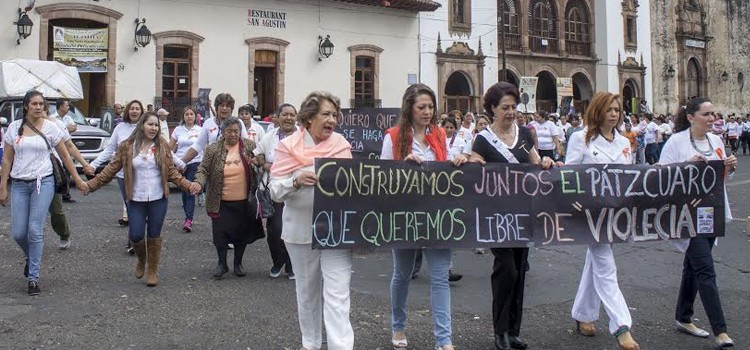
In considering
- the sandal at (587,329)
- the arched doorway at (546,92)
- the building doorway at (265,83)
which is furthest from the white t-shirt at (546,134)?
the arched doorway at (546,92)

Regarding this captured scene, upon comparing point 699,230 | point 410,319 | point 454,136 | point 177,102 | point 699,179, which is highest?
point 177,102

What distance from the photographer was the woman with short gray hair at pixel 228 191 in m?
7.59

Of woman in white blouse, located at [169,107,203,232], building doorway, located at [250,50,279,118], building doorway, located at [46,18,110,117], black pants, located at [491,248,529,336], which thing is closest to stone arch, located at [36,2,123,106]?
building doorway, located at [46,18,110,117]

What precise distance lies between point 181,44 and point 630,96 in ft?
86.2

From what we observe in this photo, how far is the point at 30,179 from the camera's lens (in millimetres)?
6832

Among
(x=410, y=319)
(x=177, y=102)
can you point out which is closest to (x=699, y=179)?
(x=410, y=319)

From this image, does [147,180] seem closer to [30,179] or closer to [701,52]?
[30,179]

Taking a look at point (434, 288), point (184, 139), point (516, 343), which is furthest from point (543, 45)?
point (434, 288)

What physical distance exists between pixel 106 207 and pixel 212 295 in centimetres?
688

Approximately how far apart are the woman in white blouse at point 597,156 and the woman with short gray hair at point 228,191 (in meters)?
3.56

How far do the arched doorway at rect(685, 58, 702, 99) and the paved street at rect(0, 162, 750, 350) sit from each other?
37.1 metres

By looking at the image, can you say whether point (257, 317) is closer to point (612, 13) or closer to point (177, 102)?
point (177, 102)

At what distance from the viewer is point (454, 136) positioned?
11.3 m

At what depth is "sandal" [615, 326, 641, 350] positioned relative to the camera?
4.83 m
